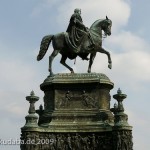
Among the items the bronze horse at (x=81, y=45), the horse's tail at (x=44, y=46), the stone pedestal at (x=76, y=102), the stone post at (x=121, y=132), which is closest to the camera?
the stone post at (x=121, y=132)

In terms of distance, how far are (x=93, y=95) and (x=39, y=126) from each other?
3.11m

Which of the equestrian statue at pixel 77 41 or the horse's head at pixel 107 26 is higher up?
the horse's head at pixel 107 26

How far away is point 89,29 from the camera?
2584cm

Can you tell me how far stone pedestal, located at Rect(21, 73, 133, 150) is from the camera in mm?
23469

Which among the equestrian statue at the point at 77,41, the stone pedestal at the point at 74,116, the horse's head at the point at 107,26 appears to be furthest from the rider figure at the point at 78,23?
the stone pedestal at the point at 74,116

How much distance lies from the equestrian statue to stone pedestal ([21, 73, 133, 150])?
1.03 m

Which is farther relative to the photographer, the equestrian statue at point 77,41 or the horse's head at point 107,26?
the horse's head at point 107,26

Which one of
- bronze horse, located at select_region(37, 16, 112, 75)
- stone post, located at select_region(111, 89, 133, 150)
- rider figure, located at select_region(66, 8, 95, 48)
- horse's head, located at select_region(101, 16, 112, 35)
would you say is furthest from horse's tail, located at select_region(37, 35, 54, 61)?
stone post, located at select_region(111, 89, 133, 150)

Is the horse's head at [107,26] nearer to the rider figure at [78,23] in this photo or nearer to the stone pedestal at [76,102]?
the rider figure at [78,23]

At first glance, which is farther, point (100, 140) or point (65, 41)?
point (65, 41)

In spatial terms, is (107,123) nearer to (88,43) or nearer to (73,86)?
(73,86)

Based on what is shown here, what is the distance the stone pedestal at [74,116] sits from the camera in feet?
77.0

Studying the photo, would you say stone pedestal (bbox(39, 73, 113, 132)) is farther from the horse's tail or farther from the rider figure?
the rider figure

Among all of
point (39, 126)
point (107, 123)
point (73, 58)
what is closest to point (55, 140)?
point (39, 126)
